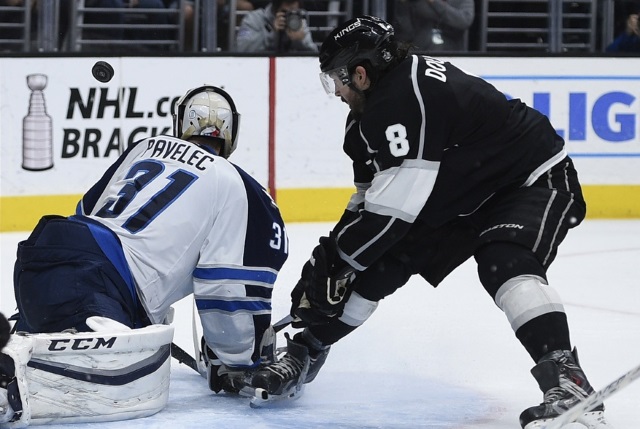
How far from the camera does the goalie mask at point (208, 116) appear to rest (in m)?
2.89

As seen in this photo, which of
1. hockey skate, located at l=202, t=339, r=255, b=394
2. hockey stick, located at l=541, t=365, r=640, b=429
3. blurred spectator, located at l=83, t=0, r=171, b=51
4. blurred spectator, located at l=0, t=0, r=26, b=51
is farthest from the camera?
blurred spectator, located at l=83, t=0, r=171, b=51

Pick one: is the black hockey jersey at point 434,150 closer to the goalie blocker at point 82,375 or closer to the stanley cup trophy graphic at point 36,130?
the goalie blocker at point 82,375

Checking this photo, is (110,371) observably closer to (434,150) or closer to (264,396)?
(264,396)

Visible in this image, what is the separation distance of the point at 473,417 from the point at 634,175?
3738mm

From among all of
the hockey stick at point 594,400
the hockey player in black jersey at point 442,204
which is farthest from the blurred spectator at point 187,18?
the hockey stick at point 594,400

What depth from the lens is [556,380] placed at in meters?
2.46

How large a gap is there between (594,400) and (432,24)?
421 cm

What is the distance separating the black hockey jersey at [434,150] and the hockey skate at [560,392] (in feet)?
1.40

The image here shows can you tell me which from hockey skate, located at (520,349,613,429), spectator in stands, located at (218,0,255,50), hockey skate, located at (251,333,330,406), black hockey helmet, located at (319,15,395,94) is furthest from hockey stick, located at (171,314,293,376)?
spectator in stands, located at (218,0,255,50)

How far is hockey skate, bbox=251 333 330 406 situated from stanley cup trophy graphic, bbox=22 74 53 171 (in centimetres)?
285

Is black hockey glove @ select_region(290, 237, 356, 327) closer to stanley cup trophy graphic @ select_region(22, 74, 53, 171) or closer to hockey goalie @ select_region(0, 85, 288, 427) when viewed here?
hockey goalie @ select_region(0, 85, 288, 427)

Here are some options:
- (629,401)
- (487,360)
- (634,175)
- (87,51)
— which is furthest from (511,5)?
(629,401)

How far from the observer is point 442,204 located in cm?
273

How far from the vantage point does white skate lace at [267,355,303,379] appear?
285cm
